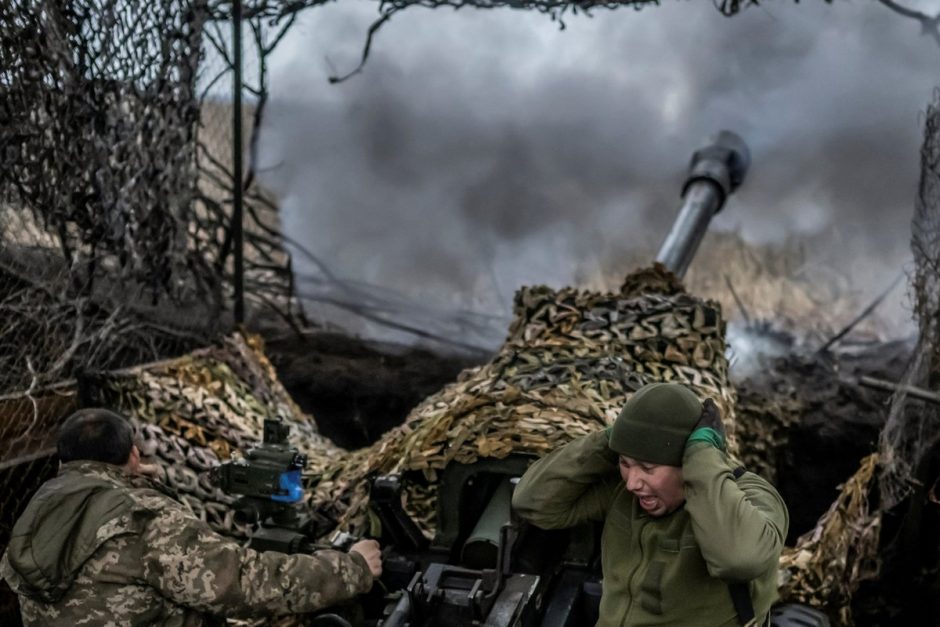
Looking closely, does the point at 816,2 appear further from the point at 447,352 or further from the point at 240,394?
the point at 240,394

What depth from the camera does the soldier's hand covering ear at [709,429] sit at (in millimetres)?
2896

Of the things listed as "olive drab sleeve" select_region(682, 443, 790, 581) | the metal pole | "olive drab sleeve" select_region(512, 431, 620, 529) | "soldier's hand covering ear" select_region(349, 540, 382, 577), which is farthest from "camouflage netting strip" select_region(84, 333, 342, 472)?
"olive drab sleeve" select_region(682, 443, 790, 581)

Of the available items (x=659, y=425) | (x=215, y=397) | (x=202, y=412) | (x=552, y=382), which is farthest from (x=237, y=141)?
(x=659, y=425)

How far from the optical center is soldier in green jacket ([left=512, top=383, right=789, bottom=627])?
278 centimetres

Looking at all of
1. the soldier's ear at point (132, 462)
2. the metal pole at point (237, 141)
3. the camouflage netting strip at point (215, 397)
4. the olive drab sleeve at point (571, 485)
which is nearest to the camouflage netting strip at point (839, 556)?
the olive drab sleeve at point (571, 485)

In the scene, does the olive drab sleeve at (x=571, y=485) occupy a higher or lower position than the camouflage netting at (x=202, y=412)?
higher

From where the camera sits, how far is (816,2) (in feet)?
40.5

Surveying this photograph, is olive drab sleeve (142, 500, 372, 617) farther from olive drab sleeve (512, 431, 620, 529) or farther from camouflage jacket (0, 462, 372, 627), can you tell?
Answer: olive drab sleeve (512, 431, 620, 529)

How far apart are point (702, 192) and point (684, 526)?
19.5 ft

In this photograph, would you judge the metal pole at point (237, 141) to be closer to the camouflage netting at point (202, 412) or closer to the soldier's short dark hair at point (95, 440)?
the camouflage netting at point (202, 412)

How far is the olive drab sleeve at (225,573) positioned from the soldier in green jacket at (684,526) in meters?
1.01

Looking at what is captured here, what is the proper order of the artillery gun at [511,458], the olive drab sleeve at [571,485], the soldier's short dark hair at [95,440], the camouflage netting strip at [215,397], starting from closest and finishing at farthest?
1. the olive drab sleeve at [571,485]
2. the soldier's short dark hair at [95,440]
3. the artillery gun at [511,458]
4. the camouflage netting strip at [215,397]

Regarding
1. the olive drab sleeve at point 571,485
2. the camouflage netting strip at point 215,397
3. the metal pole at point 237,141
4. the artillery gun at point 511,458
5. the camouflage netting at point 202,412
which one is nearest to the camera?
the olive drab sleeve at point 571,485

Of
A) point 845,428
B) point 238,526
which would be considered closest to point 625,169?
point 845,428
